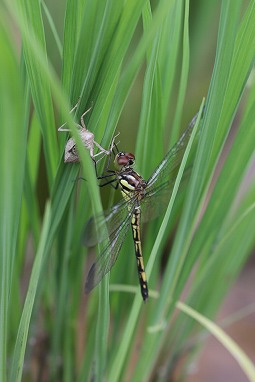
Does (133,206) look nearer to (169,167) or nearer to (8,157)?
(169,167)

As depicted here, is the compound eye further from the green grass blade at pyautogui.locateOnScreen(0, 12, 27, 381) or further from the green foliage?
the green grass blade at pyautogui.locateOnScreen(0, 12, 27, 381)

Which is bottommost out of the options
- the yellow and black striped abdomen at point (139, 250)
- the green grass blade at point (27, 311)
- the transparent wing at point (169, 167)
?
the green grass blade at point (27, 311)

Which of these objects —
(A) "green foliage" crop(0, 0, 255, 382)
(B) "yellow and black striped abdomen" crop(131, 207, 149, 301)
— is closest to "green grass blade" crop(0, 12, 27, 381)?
(A) "green foliage" crop(0, 0, 255, 382)

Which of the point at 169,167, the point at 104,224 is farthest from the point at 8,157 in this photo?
the point at 169,167

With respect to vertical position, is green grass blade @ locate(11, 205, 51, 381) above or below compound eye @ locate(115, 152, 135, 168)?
below

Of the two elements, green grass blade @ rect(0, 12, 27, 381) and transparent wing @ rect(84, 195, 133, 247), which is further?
transparent wing @ rect(84, 195, 133, 247)

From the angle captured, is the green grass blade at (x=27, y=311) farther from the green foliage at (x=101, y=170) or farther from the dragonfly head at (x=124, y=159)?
the dragonfly head at (x=124, y=159)

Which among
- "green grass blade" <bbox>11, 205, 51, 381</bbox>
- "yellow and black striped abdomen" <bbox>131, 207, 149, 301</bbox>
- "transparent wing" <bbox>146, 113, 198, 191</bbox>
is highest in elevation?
"transparent wing" <bbox>146, 113, 198, 191</bbox>

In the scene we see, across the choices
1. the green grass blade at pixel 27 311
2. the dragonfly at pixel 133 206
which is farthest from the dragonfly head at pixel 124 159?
the green grass blade at pixel 27 311

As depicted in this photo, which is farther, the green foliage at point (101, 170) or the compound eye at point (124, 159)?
the compound eye at point (124, 159)
